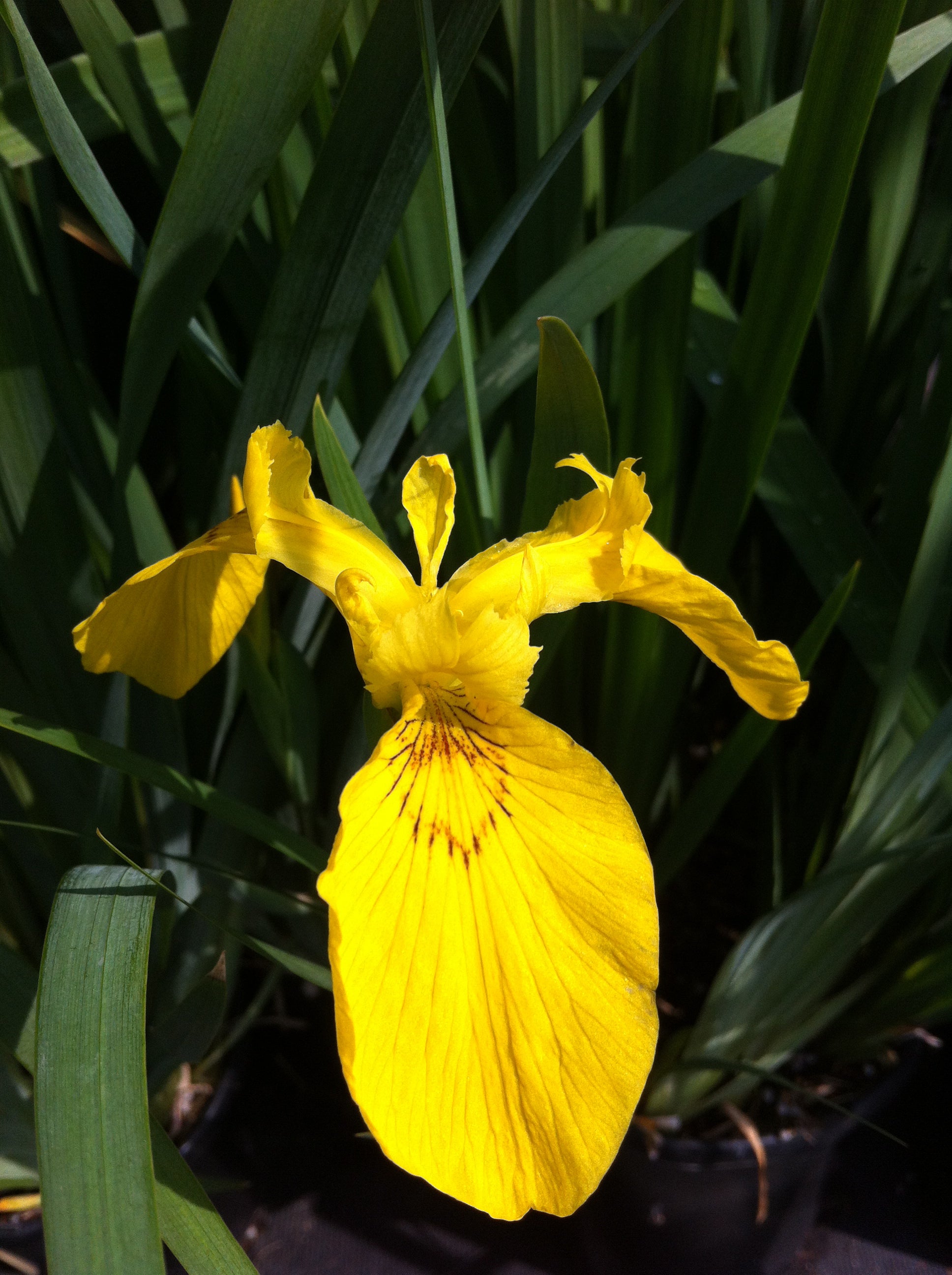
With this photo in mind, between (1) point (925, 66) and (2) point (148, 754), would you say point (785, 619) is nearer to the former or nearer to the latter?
(1) point (925, 66)

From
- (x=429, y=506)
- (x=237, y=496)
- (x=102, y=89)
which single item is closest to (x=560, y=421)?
(x=429, y=506)

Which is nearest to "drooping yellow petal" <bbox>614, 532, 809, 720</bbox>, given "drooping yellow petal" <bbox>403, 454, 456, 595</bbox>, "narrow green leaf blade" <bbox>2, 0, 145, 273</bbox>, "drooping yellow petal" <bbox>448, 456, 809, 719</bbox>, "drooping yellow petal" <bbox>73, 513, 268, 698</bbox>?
"drooping yellow petal" <bbox>448, 456, 809, 719</bbox>

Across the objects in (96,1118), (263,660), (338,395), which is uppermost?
(338,395)

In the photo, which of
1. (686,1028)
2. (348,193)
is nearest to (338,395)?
(348,193)

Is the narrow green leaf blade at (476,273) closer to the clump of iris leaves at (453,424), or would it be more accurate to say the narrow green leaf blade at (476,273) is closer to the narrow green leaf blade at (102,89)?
the clump of iris leaves at (453,424)

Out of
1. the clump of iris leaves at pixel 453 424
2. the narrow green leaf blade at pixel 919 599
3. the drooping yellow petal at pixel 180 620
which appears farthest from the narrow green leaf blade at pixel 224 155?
the narrow green leaf blade at pixel 919 599
